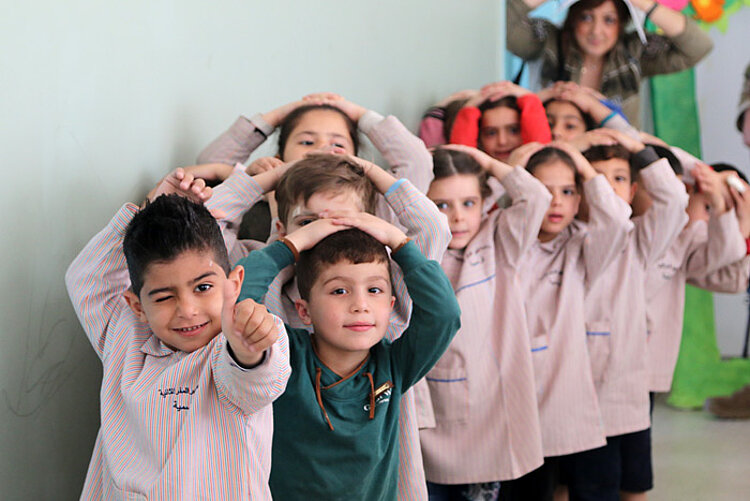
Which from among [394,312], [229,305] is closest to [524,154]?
[394,312]

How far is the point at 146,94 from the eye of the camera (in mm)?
1928

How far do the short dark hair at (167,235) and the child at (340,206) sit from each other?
260mm

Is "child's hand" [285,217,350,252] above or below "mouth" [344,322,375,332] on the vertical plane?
above

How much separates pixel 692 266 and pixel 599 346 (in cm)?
52

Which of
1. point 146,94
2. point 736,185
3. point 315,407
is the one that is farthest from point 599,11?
point 315,407

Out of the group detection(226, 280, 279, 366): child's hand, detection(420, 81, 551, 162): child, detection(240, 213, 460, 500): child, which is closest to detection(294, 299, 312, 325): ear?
detection(240, 213, 460, 500): child

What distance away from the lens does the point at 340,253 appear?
1581 mm

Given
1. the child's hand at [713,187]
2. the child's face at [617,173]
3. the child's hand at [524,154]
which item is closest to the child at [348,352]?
the child's hand at [524,154]

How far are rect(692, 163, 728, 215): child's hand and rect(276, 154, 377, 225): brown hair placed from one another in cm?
135

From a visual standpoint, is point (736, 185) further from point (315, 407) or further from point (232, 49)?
point (315, 407)

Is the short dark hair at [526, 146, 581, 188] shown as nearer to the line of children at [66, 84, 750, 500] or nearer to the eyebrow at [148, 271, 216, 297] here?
the line of children at [66, 84, 750, 500]

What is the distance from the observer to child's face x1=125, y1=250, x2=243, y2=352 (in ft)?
4.69

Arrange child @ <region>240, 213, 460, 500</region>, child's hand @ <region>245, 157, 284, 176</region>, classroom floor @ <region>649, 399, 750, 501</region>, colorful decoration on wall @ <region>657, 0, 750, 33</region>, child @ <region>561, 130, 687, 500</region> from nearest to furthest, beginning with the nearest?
child @ <region>240, 213, 460, 500</region> < child's hand @ <region>245, 157, 284, 176</region> < child @ <region>561, 130, 687, 500</region> < classroom floor @ <region>649, 399, 750, 501</region> < colorful decoration on wall @ <region>657, 0, 750, 33</region>

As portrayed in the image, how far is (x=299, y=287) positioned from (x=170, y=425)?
393 mm
